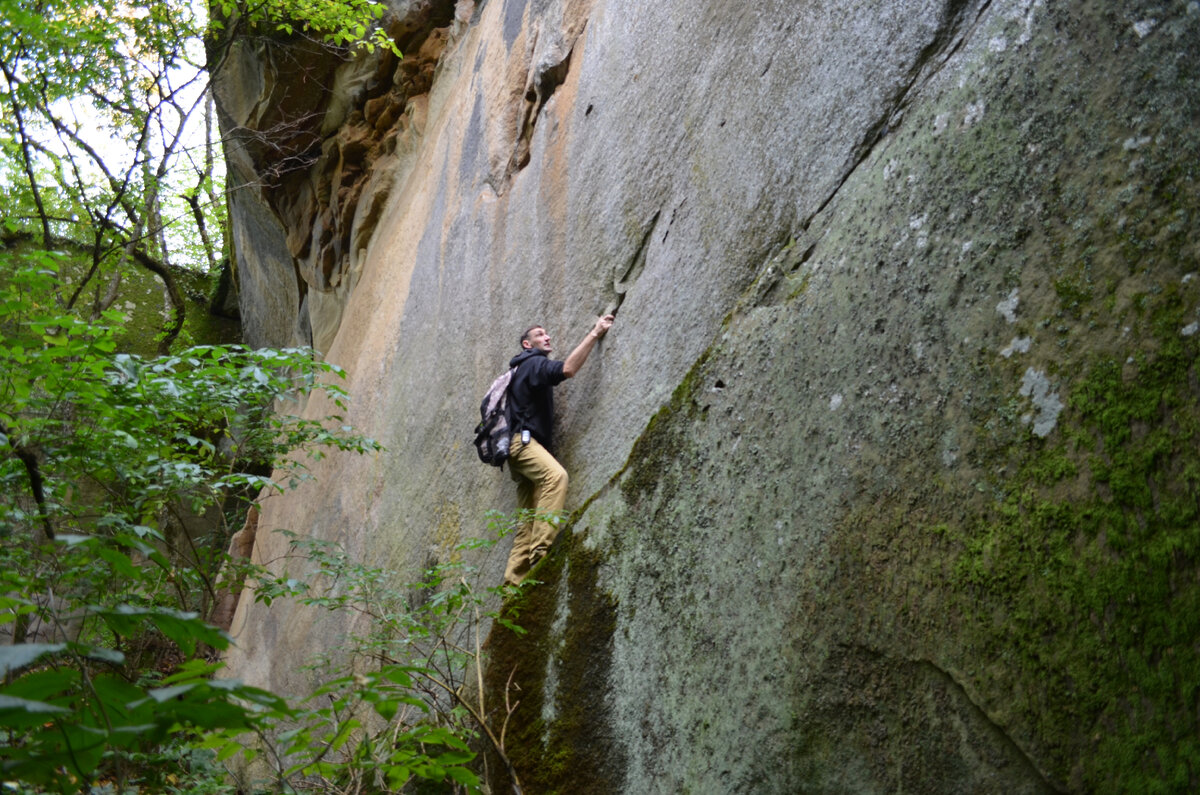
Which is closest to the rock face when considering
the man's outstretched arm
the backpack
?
the man's outstretched arm

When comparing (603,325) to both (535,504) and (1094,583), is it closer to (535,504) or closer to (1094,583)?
(535,504)

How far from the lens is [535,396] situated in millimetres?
5477

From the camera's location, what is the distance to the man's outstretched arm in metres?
5.14

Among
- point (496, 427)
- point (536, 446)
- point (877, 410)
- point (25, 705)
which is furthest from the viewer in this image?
point (496, 427)

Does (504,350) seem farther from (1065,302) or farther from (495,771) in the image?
(1065,302)

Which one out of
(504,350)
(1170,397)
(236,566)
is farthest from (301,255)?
(1170,397)

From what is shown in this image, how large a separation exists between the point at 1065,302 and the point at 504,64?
6.39 m

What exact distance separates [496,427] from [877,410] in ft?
10.2

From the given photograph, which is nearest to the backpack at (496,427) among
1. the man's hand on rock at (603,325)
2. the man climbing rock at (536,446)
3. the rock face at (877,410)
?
the man climbing rock at (536,446)

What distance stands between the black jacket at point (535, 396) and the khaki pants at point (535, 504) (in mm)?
91

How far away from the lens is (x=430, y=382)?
300 inches

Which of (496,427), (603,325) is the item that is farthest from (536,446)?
(603,325)

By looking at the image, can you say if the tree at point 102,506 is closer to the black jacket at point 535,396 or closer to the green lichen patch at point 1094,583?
the black jacket at point 535,396

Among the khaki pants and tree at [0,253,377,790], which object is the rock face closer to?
the khaki pants
